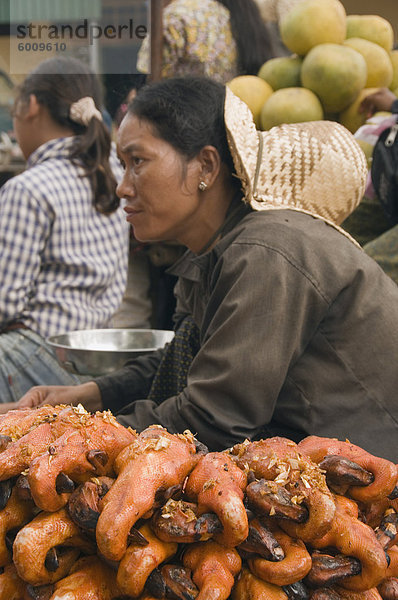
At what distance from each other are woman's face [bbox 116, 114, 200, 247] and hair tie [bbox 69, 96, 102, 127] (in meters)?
1.51

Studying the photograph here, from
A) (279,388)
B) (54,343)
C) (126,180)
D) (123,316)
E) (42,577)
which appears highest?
(126,180)

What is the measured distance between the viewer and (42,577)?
974 millimetres

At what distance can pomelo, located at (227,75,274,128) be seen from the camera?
3945 millimetres

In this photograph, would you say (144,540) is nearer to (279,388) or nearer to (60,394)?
(279,388)

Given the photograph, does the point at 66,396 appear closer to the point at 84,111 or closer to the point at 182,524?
the point at 182,524

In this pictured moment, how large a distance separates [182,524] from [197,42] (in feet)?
12.7

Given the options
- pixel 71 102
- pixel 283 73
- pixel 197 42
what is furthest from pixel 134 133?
pixel 197 42

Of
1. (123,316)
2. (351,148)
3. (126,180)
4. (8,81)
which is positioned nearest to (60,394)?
(126,180)

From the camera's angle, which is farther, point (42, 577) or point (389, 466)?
point (389, 466)

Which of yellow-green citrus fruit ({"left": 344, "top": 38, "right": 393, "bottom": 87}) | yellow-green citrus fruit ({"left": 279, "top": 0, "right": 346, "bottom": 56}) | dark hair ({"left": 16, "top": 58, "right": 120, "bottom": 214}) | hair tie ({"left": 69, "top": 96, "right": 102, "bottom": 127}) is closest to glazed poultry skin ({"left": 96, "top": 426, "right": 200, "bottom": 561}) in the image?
dark hair ({"left": 16, "top": 58, "right": 120, "bottom": 214})

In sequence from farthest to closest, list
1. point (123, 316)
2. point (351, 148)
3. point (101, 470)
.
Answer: point (123, 316), point (351, 148), point (101, 470)

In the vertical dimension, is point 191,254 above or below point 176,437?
below

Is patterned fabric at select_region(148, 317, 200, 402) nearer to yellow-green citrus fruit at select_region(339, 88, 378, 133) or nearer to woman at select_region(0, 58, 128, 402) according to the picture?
woman at select_region(0, 58, 128, 402)

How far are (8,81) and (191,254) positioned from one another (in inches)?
186
